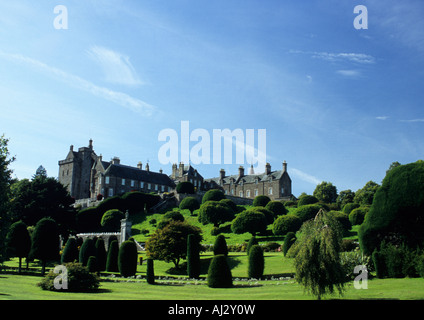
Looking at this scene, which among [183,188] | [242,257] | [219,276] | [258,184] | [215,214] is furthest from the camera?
[258,184]

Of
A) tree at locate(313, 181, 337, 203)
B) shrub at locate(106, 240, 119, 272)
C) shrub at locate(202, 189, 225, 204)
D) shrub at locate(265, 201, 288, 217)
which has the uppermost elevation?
tree at locate(313, 181, 337, 203)

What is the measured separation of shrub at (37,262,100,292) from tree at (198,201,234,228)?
31.4 m

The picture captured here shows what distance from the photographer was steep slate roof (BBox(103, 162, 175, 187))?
7681 centimetres

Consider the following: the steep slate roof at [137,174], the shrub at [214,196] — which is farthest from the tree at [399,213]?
the steep slate roof at [137,174]

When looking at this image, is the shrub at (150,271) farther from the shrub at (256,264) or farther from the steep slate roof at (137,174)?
the steep slate roof at (137,174)

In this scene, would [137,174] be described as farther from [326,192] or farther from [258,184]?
[326,192]

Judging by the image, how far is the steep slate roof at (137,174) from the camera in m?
76.8

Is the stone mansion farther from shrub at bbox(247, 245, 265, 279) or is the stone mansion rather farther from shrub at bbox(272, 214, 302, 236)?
shrub at bbox(247, 245, 265, 279)

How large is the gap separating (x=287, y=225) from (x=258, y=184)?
132 feet

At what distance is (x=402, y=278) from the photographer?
22.5 metres

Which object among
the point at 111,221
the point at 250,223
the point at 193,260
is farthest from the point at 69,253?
the point at 111,221

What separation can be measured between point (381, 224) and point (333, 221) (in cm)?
1038

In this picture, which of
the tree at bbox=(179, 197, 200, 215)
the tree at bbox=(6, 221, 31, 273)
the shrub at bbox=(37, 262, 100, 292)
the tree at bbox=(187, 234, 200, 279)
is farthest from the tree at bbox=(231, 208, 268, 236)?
the shrub at bbox=(37, 262, 100, 292)

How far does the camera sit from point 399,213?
81.0 ft
